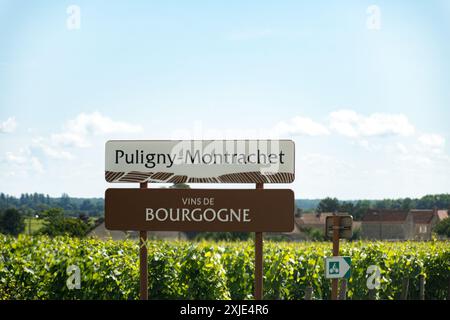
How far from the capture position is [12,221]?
73.5 meters

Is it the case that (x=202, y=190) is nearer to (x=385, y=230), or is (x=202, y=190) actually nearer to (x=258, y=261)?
(x=258, y=261)

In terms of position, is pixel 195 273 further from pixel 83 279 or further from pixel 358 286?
pixel 358 286

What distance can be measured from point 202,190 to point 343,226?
2.63m

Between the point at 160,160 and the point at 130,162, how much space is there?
48 centimetres

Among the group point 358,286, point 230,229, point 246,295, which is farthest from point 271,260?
point 230,229

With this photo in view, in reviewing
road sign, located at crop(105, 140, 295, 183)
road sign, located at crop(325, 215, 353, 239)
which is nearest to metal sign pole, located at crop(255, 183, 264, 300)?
road sign, located at crop(105, 140, 295, 183)

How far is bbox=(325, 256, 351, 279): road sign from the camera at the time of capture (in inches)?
401

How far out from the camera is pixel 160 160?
974 centimetres

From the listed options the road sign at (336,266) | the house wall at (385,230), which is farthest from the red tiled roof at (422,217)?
the road sign at (336,266)

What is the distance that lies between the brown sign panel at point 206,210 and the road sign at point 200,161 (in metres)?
0.20

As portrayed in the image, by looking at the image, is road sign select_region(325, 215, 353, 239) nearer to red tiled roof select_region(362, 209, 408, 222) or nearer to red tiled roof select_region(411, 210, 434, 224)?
red tiled roof select_region(362, 209, 408, 222)

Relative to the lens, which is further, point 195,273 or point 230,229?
point 195,273

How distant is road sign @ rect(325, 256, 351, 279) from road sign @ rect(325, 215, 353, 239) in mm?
478

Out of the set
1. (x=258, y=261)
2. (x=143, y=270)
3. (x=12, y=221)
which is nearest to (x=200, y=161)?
(x=258, y=261)
